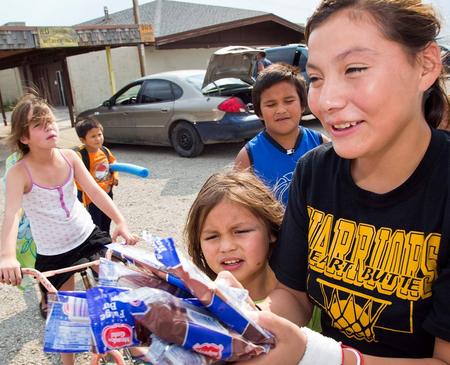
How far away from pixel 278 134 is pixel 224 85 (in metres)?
5.63

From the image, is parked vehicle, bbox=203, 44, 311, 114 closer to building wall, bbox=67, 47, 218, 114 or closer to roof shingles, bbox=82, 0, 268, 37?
building wall, bbox=67, 47, 218, 114

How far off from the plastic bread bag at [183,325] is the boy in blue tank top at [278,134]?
5.98 feet

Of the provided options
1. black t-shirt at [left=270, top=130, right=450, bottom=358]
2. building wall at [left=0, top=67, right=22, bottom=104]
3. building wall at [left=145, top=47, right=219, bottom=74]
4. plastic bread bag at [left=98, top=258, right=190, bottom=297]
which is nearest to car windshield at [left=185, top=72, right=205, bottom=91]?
black t-shirt at [left=270, top=130, right=450, bottom=358]

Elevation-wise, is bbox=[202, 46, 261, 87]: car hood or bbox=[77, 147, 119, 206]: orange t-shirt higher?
bbox=[202, 46, 261, 87]: car hood

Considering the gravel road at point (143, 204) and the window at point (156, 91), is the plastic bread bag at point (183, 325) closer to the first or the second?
the gravel road at point (143, 204)

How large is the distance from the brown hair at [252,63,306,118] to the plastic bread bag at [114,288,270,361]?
231cm

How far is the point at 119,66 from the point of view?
2091 centimetres

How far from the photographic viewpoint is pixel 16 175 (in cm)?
272

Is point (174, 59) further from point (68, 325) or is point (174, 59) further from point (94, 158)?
point (68, 325)

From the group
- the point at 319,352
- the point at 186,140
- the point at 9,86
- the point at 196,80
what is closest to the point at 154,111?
the point at 186,140

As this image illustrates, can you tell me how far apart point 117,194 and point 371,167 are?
20.3ft

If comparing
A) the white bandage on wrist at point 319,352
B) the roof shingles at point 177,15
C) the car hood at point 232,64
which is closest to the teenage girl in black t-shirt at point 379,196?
the white bandage on wrist at point 319,352

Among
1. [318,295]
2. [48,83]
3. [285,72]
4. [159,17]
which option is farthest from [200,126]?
[48,83]

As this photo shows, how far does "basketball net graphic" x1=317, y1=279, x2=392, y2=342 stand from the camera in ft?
3.66
